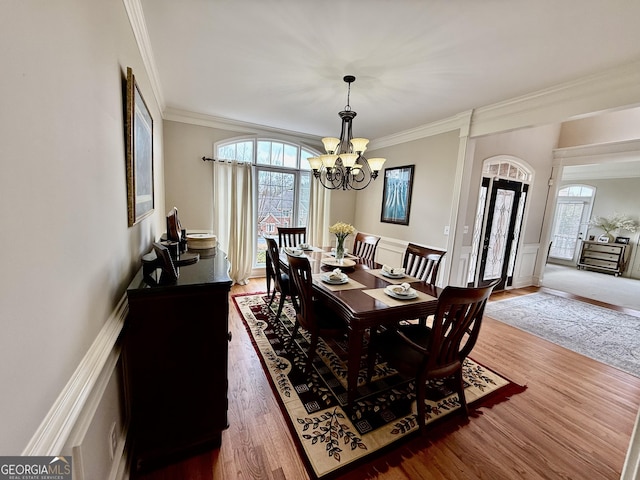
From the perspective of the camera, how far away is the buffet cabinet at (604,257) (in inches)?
261

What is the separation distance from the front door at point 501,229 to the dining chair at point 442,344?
3.18m

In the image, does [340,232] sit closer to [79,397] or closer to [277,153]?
[79,397]

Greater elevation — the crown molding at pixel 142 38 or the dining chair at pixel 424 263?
the crown molding at pixel 142 38

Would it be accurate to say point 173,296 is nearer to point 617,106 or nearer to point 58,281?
point 58,281

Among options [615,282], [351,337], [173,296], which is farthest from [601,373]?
[615,282]

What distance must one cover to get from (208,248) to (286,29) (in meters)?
1.79

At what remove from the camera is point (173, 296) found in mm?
1308

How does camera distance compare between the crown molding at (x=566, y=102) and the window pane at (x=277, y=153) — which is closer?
the crown molding at (x=566, y=102)

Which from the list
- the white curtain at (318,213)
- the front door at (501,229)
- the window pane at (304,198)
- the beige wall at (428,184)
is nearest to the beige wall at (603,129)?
the front door at (501,229)

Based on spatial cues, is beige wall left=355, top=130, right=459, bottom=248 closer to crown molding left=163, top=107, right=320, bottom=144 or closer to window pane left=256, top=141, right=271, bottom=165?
crown molding left=163, top=107, right=320, bottom=144

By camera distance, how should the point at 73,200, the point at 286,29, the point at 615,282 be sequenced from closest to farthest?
1. the point at 73,200
2. the point at 286,29
3. the point at 615,282

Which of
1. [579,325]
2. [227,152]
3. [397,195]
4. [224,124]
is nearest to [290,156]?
[227,152]

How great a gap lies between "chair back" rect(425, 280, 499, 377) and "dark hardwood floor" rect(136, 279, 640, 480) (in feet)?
1.51

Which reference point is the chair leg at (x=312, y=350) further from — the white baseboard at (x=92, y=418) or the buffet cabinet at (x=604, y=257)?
the buffet cabinet at (x=604, y=257)
